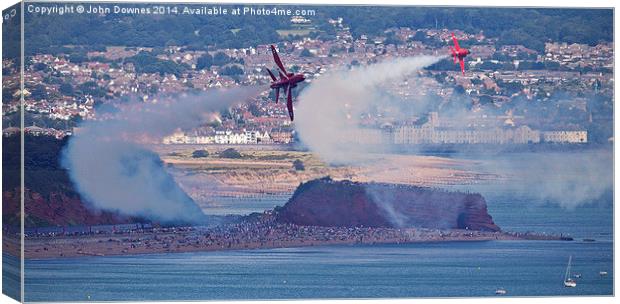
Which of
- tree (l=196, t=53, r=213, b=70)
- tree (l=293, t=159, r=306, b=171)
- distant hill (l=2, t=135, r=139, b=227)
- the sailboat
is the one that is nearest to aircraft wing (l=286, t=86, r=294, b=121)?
tree (l=293, t=159, r=306, b=171)

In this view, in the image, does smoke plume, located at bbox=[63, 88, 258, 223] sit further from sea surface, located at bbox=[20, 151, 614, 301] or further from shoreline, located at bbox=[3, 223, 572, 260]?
sea surface, located at bbox=[20, 151, 614, 301]

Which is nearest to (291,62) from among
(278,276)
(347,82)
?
(347,82)

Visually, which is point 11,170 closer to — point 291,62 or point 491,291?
point 291,62

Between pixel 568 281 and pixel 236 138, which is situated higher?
pixel 236 138

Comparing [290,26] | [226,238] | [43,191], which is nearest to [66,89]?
[43,191]

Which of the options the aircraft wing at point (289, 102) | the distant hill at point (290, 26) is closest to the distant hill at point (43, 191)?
the distant hill at point (290, 26)

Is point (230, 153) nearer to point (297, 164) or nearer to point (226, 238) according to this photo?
point (297, 164)

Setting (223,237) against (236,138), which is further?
(223,237)

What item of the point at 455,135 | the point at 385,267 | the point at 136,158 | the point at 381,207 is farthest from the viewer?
the point at 381,207
